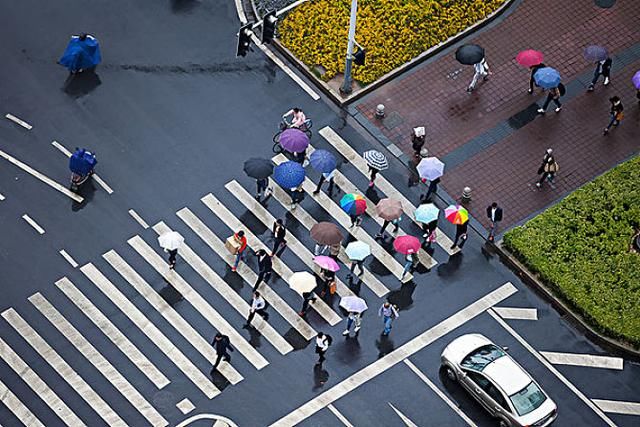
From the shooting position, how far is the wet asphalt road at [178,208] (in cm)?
4841

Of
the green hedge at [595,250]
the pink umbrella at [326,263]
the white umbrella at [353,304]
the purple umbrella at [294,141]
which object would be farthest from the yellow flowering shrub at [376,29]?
the white umbrella at [353,304]

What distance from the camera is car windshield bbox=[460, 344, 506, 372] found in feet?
157

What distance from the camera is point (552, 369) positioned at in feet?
162

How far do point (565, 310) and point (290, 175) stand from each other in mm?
11461

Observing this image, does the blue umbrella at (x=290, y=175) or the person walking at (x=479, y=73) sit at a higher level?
the person walking at (x=479, y=73)

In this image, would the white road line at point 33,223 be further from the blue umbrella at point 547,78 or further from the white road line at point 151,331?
the blue umbrella at point 547,78

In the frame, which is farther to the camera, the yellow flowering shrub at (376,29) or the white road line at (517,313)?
the yellow flowering shrub at (376,29)

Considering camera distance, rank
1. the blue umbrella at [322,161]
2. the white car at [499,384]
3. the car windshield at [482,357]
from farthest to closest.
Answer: the blue umbrella at [322,161], the car windshield at [482,357], the white car at [499,384]

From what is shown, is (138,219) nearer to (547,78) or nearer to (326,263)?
(326,263)

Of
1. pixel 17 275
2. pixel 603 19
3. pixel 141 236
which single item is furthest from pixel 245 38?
pixel 603 19

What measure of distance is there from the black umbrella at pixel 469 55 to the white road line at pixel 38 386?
69.2 feet

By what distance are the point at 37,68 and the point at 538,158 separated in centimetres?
2098

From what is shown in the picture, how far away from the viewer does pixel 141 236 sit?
52.1 metres

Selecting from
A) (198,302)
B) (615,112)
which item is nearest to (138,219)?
(198,302)
